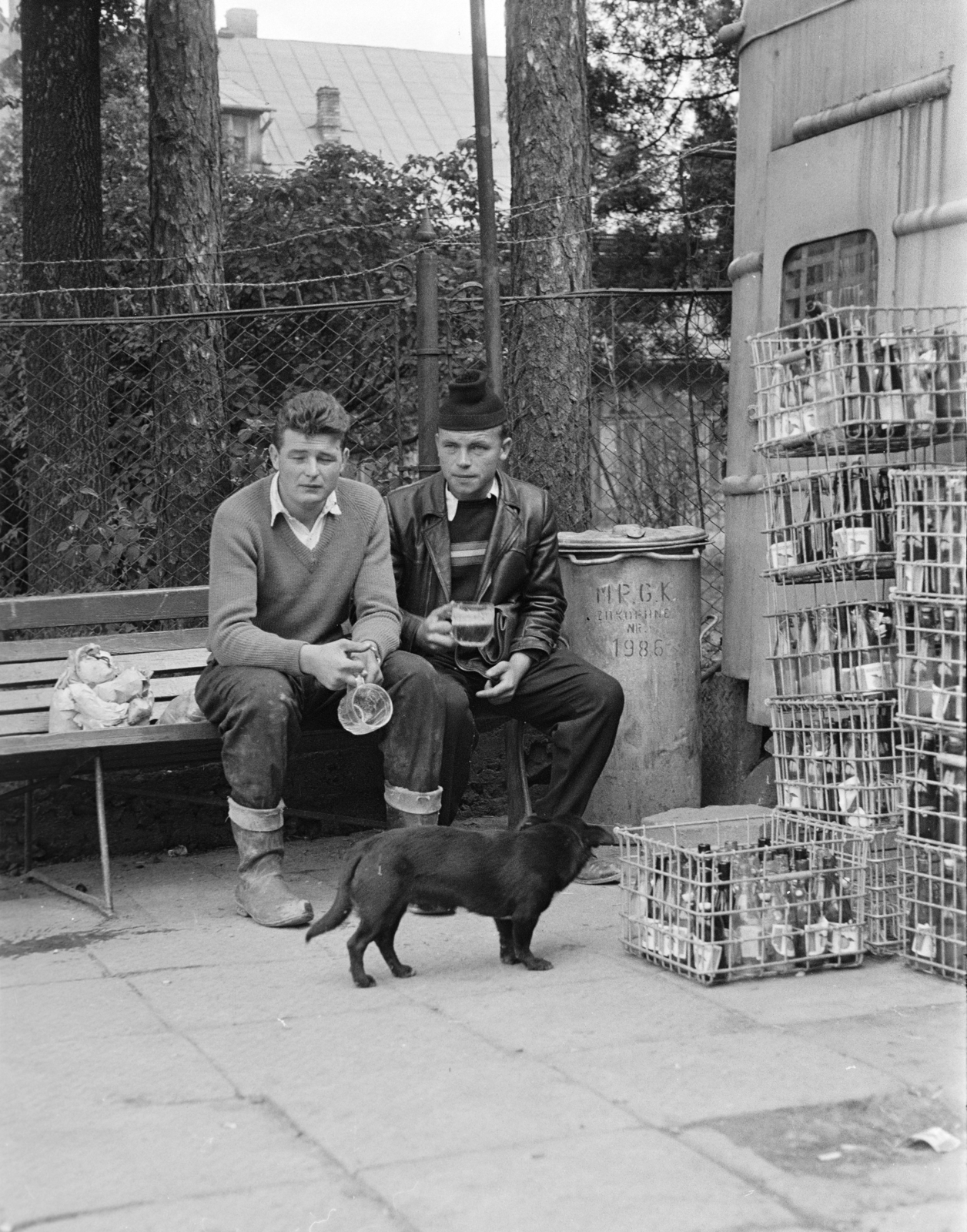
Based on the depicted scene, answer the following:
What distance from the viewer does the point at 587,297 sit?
6789 millimetres

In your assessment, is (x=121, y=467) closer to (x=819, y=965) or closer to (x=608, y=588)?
(x=608, y=588)

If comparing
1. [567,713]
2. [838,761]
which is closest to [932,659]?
[838,761]

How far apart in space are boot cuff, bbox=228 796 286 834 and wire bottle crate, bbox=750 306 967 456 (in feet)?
6.71

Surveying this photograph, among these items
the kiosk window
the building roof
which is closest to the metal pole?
the kiosk window

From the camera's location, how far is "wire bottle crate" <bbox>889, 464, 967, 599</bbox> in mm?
4066

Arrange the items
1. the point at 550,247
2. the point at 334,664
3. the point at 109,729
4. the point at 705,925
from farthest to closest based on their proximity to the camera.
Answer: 1. the point at 550,247
2. the point at 109,729
3. the point at 334,664
4. the point at 705,925

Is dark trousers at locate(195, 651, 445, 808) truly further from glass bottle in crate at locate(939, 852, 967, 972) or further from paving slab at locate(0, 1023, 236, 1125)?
glass bottle in crate at locate(939, 852, 967, 972)

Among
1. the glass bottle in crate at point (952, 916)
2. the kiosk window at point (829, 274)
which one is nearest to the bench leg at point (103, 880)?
the glass bottle in crate at point (952, 916)

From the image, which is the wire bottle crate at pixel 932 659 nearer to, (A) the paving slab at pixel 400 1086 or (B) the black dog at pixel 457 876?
(B) the black dog at pixel 457 876

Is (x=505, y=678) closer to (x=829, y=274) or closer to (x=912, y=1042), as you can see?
(x=829, y=274)

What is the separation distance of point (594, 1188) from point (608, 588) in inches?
134

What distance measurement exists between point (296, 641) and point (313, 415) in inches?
30.2

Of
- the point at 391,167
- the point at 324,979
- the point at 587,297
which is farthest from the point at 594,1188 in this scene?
the point at 391,167

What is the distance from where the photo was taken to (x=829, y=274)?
5719 mm
